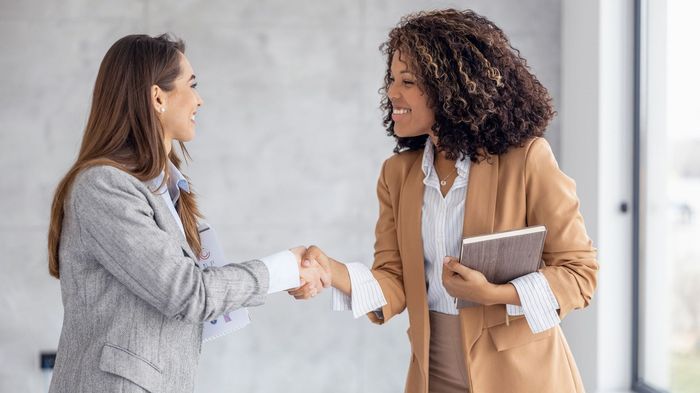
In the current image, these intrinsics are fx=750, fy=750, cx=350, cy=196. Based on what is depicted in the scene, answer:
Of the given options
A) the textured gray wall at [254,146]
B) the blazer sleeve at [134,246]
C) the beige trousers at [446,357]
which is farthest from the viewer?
the textured gray wall at [254,146]

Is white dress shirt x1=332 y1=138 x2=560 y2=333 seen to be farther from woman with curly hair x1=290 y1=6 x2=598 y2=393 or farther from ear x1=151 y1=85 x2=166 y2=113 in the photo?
ear x1=151 y1=85 x2=166 y2=113

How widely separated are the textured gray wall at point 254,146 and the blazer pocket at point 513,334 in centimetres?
186

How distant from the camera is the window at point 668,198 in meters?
3.19

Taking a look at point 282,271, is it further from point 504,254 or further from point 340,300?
point 504,254

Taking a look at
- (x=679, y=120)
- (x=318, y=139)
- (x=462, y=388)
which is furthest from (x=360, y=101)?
(x=462, y=388)

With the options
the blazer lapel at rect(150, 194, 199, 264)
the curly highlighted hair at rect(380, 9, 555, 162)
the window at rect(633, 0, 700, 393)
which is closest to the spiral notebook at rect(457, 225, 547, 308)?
the curly highlighted hair at rect(380, 9, 555, 162)

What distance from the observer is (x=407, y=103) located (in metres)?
1.89

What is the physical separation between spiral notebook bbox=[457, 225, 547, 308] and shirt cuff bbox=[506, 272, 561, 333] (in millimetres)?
43

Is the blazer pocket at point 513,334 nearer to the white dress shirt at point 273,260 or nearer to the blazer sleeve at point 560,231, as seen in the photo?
the blazer sleeve at point 560,231

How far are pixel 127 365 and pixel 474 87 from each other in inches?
39.0

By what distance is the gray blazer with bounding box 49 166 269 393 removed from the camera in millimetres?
1559

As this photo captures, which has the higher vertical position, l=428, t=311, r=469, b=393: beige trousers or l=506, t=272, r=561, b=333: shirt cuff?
l=506, t=272, r=561, b=333: shirt cuff

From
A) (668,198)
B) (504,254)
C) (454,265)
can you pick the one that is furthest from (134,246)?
(668,198)

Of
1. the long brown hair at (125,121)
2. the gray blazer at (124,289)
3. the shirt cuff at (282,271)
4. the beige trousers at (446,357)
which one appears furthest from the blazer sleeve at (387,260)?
the long brown hair at (125,121)
